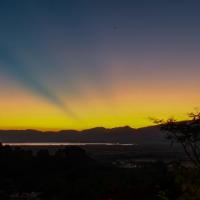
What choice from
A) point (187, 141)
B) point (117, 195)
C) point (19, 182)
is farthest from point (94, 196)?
point (19, 182)

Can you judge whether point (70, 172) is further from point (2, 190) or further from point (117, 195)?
point (117, 195)

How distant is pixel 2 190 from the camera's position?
5831 cm

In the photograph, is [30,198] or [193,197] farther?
[30,198]

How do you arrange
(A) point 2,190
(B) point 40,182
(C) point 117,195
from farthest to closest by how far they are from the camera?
(B) point 40,182 → (A) point 2,190 → (C) point 117,195

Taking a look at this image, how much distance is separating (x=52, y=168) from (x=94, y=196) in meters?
33.8

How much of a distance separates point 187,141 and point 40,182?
2353cm

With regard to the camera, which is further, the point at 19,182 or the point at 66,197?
the point at 19,182

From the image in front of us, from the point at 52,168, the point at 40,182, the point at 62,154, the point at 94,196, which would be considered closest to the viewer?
the point at 94,196

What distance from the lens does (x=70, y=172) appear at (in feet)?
225

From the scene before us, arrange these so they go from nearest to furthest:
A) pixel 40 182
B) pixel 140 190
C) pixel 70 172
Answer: pixel 140 190
pixel 40 182
pixel 70 172

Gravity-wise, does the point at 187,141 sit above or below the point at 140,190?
above

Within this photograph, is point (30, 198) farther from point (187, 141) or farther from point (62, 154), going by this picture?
point (62, 154)

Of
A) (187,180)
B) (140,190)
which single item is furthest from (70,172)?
(187,180)

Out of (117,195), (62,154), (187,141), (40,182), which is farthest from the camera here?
(62,154)
